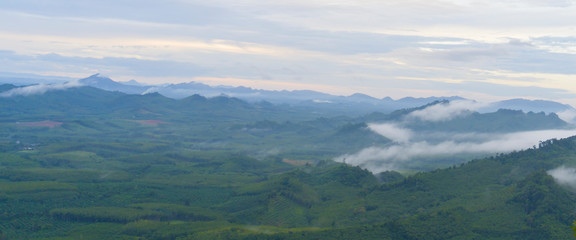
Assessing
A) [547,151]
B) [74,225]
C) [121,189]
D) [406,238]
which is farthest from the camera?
[121,189]

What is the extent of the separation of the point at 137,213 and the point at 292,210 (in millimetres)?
45650

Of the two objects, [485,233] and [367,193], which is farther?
[367,193]

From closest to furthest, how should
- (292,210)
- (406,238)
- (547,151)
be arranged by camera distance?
(406,238) < (292,210) < (547,151)

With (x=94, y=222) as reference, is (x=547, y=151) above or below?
above

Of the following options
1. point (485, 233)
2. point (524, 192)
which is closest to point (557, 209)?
point (524, 192)

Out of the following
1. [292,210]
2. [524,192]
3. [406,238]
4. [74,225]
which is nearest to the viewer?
[406,238]

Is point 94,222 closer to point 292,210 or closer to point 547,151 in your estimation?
point 292,210

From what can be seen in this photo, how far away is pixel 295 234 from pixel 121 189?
85704 mm

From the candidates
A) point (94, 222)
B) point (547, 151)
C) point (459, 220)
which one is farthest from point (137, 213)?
point (547, 151)

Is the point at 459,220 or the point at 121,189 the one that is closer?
the point at 459,220

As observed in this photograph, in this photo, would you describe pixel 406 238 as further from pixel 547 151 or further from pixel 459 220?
pixel 547 151

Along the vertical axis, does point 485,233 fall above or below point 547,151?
below

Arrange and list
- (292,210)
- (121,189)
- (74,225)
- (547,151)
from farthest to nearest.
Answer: (121,189), (547,151), (292,210), (74,225)

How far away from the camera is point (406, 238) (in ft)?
395
